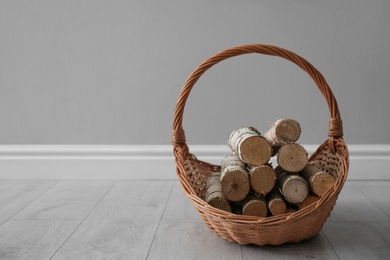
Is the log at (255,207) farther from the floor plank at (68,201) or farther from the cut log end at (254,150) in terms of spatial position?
the floor plank at (68,201)

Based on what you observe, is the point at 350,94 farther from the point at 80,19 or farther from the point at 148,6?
the point at 80,19

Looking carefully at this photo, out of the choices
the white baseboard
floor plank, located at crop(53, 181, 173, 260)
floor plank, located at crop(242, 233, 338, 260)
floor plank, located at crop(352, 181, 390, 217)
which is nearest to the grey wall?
the white baseboard

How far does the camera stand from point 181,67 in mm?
2084

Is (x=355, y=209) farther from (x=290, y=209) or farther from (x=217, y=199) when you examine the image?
(x=217, y=199)

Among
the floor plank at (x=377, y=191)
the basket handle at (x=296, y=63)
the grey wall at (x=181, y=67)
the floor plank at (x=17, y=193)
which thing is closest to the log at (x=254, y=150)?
the basket handle at (x=296, y=63)

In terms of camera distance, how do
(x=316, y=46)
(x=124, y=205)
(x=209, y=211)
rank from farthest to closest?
(x=316, y=46) < (x=124, y=205) < (x=209, y=211)

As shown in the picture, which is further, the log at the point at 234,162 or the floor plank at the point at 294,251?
the log at the point at 234,162

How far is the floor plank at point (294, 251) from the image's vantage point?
130 centimetres

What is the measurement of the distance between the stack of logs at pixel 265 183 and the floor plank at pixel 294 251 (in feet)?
0.32

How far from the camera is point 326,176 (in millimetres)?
1396

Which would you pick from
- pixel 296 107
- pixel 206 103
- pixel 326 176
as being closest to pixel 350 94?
pixel 296 107

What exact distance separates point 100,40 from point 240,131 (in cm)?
84

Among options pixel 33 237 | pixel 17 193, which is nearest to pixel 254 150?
pixel 33 237

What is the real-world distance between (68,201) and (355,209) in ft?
3.43
